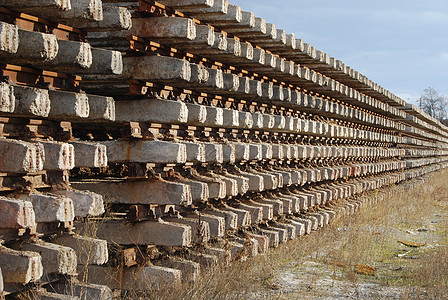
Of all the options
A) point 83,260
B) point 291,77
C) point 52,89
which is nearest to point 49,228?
point 83,260

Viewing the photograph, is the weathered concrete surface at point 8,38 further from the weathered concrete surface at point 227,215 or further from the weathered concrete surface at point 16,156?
the weathered concrete surface at point 227,215

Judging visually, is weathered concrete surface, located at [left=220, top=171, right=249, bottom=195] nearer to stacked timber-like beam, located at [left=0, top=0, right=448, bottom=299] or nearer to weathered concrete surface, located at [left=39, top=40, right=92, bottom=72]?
stacked timber-like beam, located at [left=0, top=0, right=448, bottom=299]

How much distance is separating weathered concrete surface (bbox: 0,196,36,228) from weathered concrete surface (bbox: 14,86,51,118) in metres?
0.63

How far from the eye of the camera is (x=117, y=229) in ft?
17.9

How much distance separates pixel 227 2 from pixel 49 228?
116 inches

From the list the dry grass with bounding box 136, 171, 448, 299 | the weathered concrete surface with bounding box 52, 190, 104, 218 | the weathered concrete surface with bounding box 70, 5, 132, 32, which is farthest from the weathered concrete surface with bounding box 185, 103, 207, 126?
the weathered concrete surface with bounding box 52, 190, 104, 218

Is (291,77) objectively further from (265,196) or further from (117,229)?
(117,229)

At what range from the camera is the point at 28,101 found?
Result: 12.9ft

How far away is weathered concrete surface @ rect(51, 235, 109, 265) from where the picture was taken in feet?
14.4

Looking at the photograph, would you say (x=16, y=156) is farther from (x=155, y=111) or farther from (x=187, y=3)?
(x=187, y=3)

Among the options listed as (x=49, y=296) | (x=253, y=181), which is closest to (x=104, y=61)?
(x=49, y=296)

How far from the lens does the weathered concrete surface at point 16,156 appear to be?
12.2 ft

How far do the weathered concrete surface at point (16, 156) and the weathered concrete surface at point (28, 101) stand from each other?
0.25 meters

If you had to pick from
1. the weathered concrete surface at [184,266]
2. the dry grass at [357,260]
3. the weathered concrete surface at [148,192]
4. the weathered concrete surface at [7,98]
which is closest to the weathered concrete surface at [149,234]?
the weathered concrete surface at [148,192]
